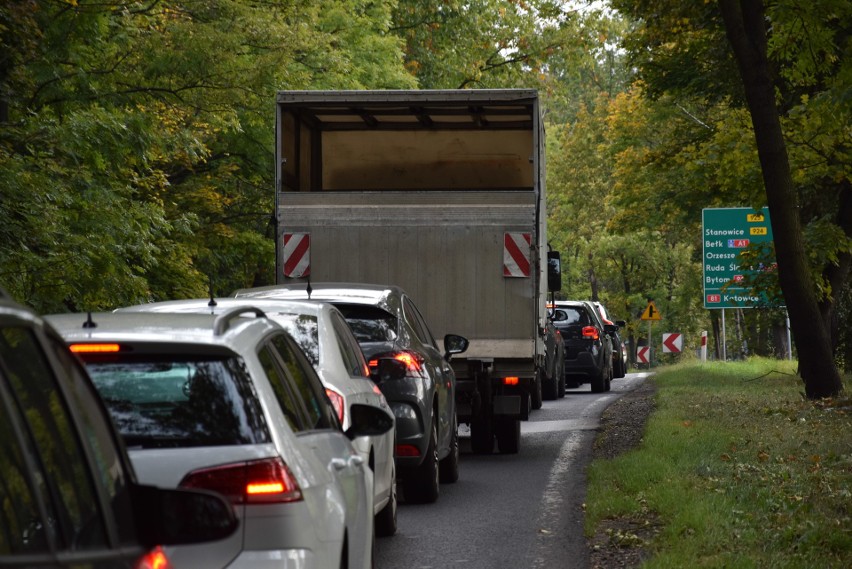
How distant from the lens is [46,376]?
9.45 feet

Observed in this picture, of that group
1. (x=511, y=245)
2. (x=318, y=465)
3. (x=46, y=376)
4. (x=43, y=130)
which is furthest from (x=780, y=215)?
(x=46, y=376)

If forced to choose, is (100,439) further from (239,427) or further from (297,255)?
(297,255)

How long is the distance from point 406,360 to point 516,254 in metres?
3.92

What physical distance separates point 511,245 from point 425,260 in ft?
2.97

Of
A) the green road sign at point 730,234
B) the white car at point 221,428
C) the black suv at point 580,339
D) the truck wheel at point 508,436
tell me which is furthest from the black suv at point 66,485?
the green road sign at point 730,234

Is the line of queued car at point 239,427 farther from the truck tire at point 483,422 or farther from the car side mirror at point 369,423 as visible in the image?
the truck tire at point 483,422

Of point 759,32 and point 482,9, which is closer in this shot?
point 759,32

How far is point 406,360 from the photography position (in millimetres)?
11656

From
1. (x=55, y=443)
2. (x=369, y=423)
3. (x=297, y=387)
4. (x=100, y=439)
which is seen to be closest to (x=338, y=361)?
(x=369, y=423)

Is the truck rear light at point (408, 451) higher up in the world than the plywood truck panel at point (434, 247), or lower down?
lower down

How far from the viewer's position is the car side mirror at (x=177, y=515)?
119 inches

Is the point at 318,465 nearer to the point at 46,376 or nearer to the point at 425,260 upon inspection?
the point at 46,376

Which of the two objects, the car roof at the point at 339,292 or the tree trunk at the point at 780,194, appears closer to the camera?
the car roof at the point at 339,292

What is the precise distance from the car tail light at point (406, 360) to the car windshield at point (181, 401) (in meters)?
6.44
